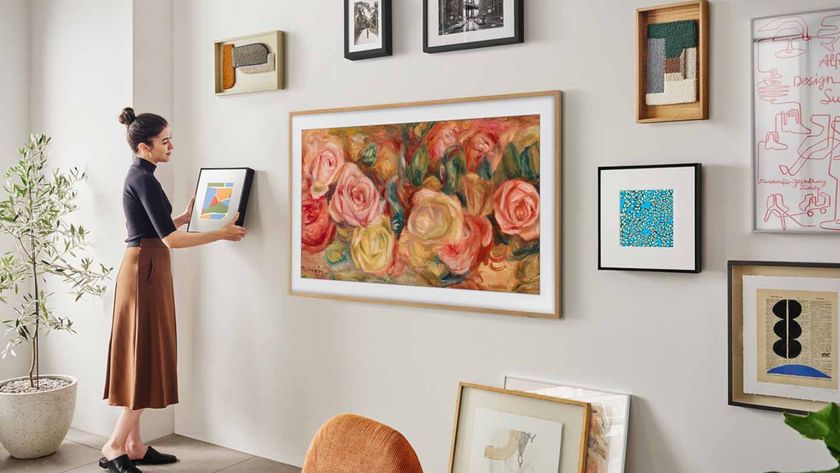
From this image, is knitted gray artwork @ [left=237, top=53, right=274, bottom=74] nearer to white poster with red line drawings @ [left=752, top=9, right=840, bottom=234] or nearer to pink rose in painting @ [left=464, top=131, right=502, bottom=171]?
pink rose in painting @ [left=464, top=131, right=502, bottom=171]

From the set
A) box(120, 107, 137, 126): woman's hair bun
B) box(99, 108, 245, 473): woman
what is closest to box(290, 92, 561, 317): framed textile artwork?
box(99, 108, 245, 473): woman

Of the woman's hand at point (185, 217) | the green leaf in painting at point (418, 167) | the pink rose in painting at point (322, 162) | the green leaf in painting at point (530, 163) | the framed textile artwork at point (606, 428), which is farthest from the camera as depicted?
the woman's hand at point (185, 217)

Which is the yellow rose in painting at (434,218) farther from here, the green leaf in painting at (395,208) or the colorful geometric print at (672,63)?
the colorful geometric print at (672,63)

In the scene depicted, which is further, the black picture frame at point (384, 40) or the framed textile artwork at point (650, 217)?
the black picture frame at point (384, 40)

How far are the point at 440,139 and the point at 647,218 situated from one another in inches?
33.6

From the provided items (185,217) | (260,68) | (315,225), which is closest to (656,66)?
(315,225)

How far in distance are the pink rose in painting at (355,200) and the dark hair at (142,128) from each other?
0.87m

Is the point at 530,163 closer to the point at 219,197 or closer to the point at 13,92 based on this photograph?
the point at 219,197

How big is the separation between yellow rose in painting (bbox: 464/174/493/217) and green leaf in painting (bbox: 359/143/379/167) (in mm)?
443

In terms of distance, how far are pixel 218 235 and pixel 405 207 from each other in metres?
0.91

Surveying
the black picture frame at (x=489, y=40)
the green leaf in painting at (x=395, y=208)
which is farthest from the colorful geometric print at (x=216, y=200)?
the black picture frame at (x=489, y=40)

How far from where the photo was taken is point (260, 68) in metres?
3.32

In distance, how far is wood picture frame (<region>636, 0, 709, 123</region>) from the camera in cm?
229

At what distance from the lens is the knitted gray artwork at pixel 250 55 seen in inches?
129
